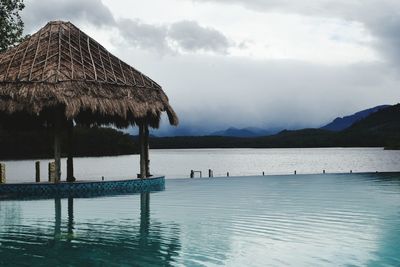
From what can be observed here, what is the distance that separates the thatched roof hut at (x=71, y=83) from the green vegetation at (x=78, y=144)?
5325 centimetres

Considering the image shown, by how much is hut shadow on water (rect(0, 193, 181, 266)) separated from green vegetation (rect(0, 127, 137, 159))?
63790mm

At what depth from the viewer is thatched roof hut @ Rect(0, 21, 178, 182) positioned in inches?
798

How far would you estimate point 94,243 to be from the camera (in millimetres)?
11008

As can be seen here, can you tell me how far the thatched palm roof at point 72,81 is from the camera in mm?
20281

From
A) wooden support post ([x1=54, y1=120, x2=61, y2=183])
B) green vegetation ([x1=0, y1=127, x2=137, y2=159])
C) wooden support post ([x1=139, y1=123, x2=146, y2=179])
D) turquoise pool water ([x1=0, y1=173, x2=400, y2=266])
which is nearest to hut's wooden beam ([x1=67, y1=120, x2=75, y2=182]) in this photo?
wooden support post ([x1=54, y1=120, x2=61, y2=183])

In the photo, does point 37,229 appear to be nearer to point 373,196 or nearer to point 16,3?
point 373,196

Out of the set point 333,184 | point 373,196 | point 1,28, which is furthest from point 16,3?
point 373,196

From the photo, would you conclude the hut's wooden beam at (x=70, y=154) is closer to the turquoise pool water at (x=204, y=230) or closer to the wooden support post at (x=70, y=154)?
the wooden support post at (x=70, y=154)

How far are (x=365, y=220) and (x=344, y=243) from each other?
11.0ft

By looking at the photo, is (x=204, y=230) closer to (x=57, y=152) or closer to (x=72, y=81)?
(x=57, y=152)

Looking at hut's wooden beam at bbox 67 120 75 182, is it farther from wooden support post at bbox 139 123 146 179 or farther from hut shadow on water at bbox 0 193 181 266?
hut shadow on water at bbox 0 193 181 266

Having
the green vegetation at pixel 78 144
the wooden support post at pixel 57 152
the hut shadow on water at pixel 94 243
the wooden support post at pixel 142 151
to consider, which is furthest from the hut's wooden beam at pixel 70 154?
the green vegetation at pixel 78 144

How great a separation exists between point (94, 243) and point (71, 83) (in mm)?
10742

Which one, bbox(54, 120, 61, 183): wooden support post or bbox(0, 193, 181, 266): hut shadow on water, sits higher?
bbox(54, 120, 61, 183): wooden support post
